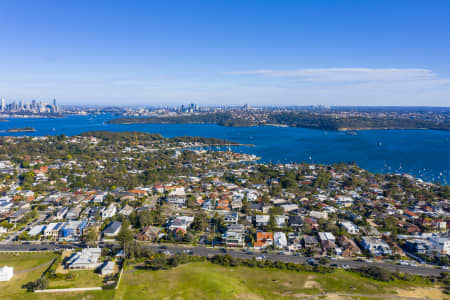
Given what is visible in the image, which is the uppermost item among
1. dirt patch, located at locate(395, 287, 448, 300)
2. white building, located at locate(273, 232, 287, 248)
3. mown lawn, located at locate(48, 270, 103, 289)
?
white building, located at locate(273, 232, 287, 248)

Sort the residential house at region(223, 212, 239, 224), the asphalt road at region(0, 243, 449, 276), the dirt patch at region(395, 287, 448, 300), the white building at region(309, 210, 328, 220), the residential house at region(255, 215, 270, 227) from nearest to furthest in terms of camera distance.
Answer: the dirt patch at region(395, 287, 448, 300)
the asphalt road at region(0, 243, 449, 276)
the residential house at region(255, 215, 270, 227)
the residential house at region(223, 212, 239, 224)
the white building at region(309, 210, 328, 220)

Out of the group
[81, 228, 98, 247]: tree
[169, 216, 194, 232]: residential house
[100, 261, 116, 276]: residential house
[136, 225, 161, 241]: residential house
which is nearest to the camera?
[100, 261, 116, 276]: residential house

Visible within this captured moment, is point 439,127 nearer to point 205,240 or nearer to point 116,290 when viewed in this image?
point 205,240

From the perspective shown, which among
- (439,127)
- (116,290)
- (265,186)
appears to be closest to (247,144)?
(265,186)

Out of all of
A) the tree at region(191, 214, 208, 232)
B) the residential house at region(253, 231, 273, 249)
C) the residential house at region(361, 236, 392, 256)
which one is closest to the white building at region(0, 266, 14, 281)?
the tree at region(191, 214, 208, 232)

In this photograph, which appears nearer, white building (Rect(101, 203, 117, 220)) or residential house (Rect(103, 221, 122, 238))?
residential house (Rect(103, 221, 122, 238))

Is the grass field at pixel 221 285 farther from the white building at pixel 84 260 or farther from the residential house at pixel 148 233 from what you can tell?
the residential house at pixel 148 233

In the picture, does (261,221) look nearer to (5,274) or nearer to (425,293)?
(425,293)

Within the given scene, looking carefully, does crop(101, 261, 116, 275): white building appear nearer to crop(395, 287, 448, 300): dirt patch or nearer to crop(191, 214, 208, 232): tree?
crop(191, 214, 208, 232): tree
